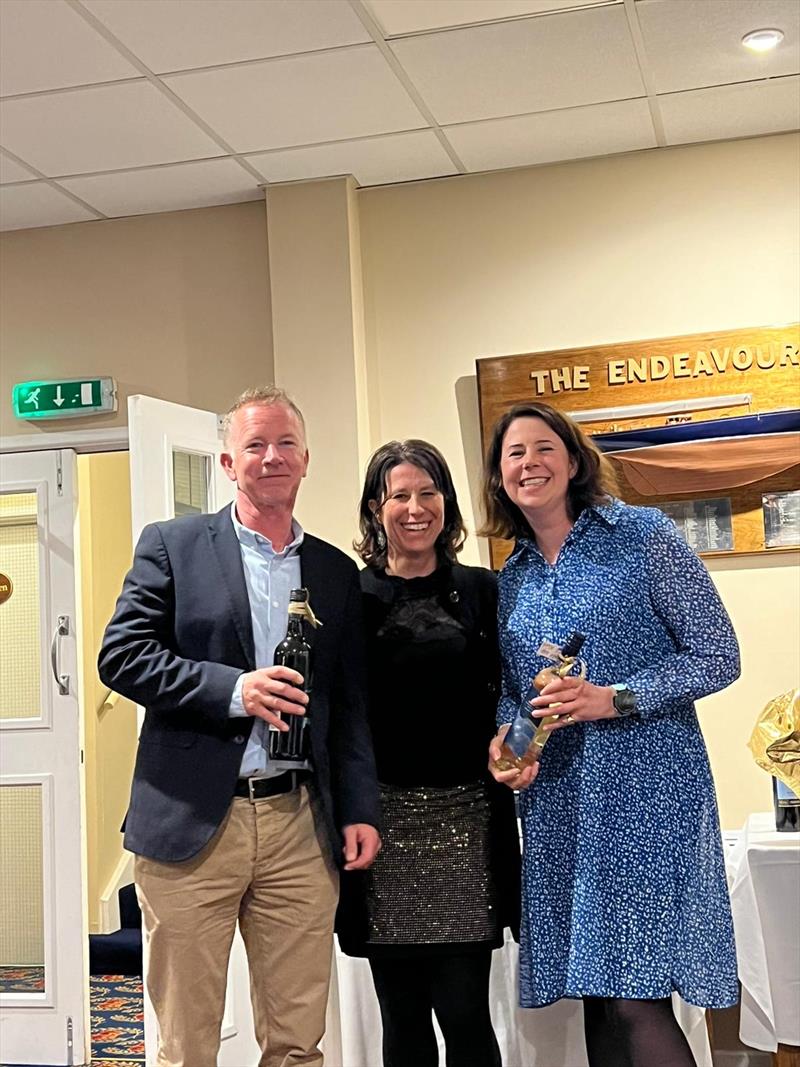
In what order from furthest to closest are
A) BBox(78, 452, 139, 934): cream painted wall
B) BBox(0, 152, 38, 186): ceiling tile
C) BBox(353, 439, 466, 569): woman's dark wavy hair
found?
BBox(78, 452, 139, 934): cream painted wall < BBox(0, 152, 38, 186): ceiling tile < BBox(353, 439, 466, 569): woman's dark wavy hair

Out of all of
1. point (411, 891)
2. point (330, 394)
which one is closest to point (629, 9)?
point (330, 394)

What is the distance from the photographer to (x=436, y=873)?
7.78 ft

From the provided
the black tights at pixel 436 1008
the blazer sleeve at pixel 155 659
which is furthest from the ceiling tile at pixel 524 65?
the black tights at pixel 436 1008

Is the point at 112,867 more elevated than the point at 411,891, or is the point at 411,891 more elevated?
the point at 411,891

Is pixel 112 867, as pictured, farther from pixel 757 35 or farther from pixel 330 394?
pixel 757 35

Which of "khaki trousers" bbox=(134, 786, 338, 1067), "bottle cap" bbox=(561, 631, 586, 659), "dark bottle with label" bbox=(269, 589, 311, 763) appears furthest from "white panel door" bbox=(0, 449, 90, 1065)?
"bottle cap" bbox=(561, 631, 586, 659)

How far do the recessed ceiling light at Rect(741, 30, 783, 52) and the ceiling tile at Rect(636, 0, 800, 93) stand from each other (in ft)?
0.05

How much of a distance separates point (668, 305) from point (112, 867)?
3.70 m

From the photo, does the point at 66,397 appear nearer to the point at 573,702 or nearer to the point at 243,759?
the point at 243,759

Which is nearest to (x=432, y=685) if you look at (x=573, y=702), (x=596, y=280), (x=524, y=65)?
(x=573, y=702)

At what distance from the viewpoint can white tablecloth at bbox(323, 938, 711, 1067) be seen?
9.58 feet

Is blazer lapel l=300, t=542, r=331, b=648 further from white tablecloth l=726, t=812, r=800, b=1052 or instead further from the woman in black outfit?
white tablecloth l=726, t=812, r=800, b=1052

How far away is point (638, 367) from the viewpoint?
3.93 m

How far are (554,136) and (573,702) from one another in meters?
2.25
